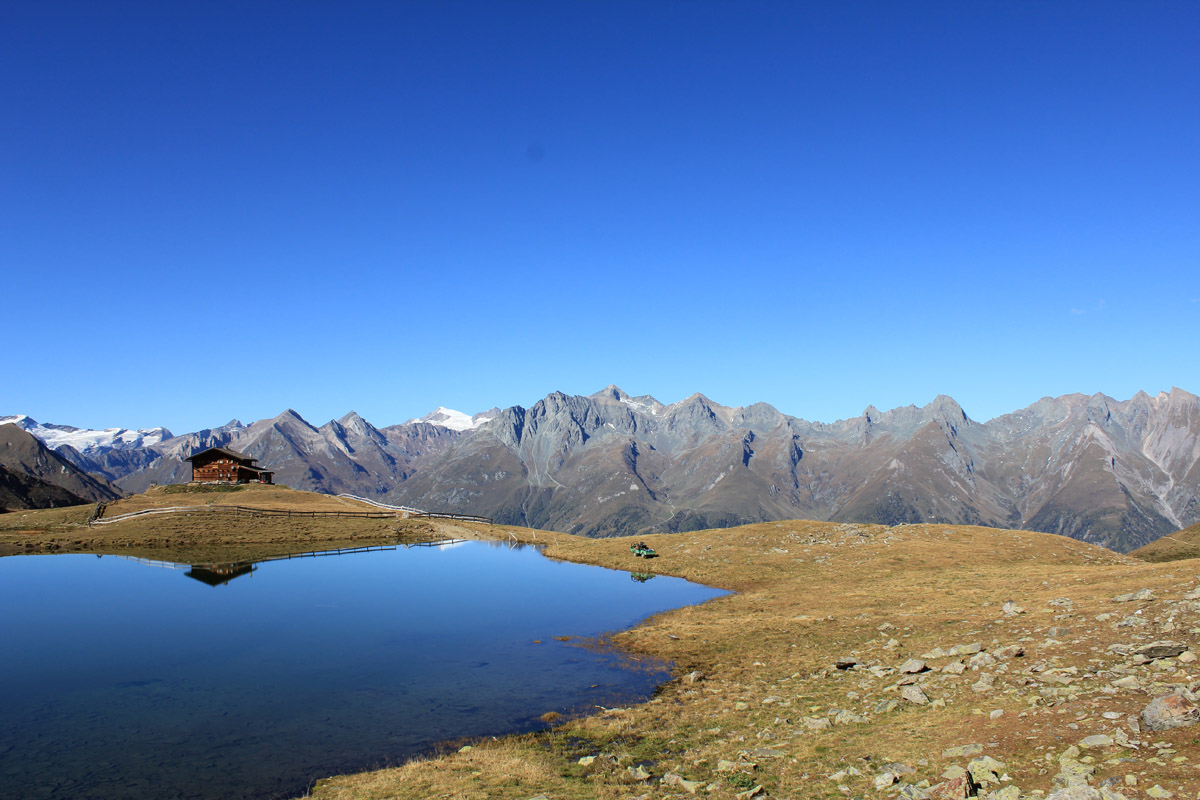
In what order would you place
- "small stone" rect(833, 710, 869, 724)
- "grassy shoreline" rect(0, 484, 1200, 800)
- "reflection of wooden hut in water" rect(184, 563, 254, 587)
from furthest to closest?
"reflection of wooden hut in water" rect(184, 563, 254, 587), "small stone" rect(833, 710, 869, 724), "grassy shoreline" rect(0, 484, 1200, 800)

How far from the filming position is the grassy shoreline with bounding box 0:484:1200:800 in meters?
19.4

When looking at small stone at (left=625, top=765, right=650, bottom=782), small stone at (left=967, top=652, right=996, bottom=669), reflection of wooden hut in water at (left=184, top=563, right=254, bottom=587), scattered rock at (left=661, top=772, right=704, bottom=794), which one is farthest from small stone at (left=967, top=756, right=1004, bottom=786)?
reflection of wooden hut in water at (left=184, top=563, right=254, bottom=587)

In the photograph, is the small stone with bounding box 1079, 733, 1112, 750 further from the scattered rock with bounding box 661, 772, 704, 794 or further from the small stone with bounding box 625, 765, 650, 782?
the small stone with bounding box 625, 765, 650, 782

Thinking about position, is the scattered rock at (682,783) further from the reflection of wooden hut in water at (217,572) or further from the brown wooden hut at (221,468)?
the brown wooden hut at (221,468)

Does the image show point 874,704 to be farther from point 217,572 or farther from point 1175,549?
point 1175,549

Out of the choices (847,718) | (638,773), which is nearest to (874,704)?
(847,718)

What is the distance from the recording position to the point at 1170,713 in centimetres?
1834

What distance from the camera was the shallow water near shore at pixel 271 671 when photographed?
2536cm

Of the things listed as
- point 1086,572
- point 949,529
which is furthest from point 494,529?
point 1086,572

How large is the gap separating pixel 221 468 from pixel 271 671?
5221 inches

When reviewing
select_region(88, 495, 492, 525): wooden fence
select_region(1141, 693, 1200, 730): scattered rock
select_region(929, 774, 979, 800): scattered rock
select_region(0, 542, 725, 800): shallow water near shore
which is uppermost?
select_region(88, 495, 492, 525): wooden fence

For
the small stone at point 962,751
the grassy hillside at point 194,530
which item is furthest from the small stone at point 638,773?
the grassy hillside at point 194,530

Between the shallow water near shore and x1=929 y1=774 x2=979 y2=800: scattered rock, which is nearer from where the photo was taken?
x1=929 y1=774 x2=979 y2=800: scattered rock

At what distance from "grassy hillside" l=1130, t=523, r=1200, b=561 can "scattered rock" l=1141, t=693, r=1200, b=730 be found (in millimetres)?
81002
